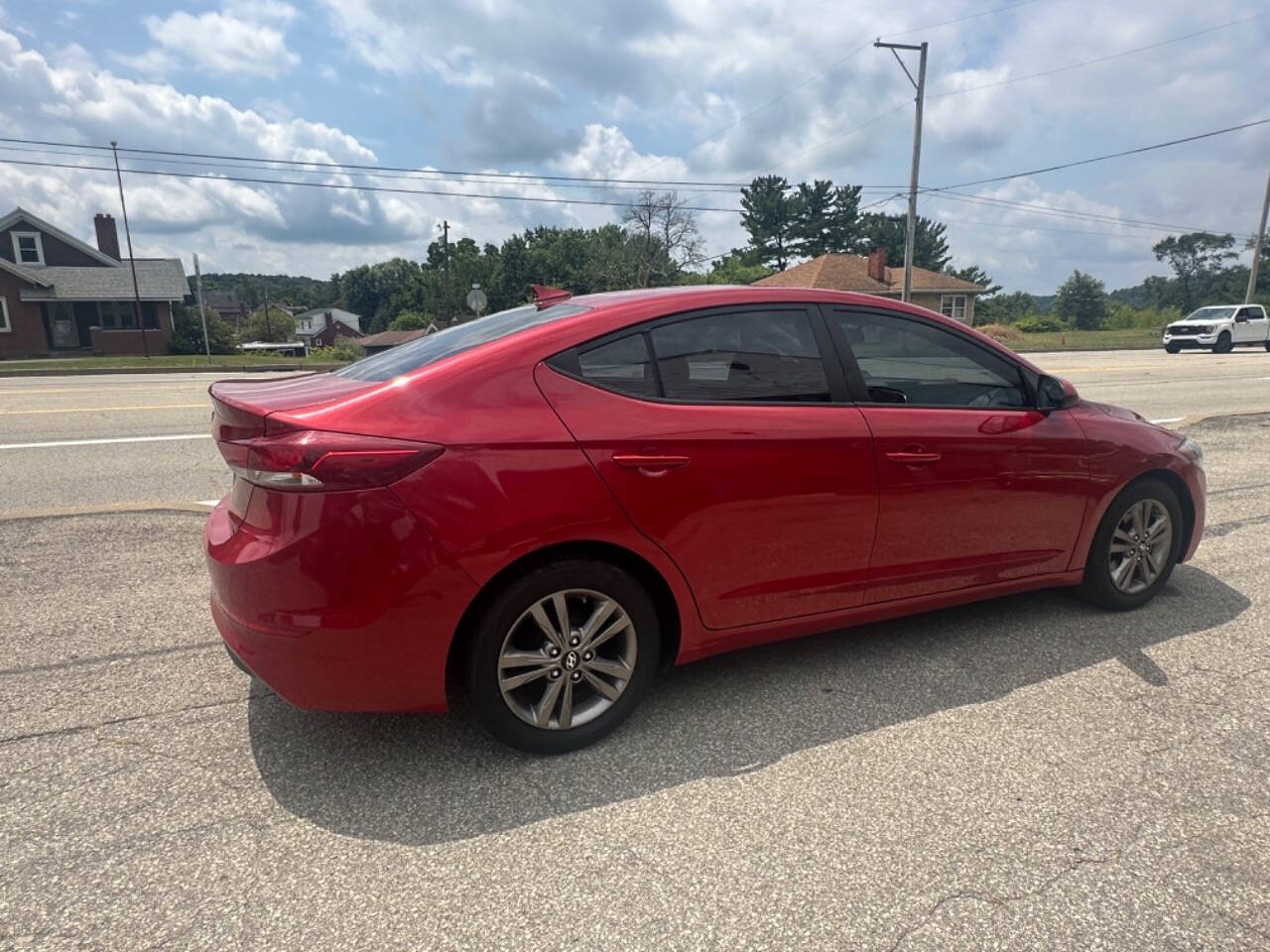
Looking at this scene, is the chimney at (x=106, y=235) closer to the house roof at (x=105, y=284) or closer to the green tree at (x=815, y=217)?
the house roof at (x=105, y=284)

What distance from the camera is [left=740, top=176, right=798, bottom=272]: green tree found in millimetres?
72812

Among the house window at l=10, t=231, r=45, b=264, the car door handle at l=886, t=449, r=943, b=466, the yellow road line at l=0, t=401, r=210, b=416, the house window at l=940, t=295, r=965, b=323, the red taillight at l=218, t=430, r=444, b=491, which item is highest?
the house window at l=10, t=231, r=45, b=264

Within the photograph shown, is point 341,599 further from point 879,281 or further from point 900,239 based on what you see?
point 900,239

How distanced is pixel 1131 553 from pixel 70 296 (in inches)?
1761

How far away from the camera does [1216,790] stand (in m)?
2.58

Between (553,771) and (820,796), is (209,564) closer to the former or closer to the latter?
(553,771)

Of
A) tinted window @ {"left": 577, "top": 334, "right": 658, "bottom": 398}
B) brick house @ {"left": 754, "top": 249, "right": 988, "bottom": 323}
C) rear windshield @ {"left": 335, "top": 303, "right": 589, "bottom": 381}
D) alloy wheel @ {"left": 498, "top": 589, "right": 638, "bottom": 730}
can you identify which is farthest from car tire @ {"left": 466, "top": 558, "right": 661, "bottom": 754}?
brick house @ {"left": 754, "top": 249, "right": 988, "bottom": 323}

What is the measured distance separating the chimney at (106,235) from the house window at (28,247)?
4.59 m

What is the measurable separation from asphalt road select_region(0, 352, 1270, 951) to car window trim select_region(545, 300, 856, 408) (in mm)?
1179

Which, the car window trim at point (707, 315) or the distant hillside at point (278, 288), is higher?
the distant hillside at point (278, 288)

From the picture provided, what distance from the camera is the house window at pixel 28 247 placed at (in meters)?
39.9

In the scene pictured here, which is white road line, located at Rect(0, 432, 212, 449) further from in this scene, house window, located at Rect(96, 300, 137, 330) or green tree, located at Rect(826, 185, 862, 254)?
green tree, located at Rect(826, 185, 862, 254)

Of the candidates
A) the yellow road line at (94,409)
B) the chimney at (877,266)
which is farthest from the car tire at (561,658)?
the chimney at (877,266)

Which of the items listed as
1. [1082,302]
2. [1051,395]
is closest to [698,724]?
[1051,395]
